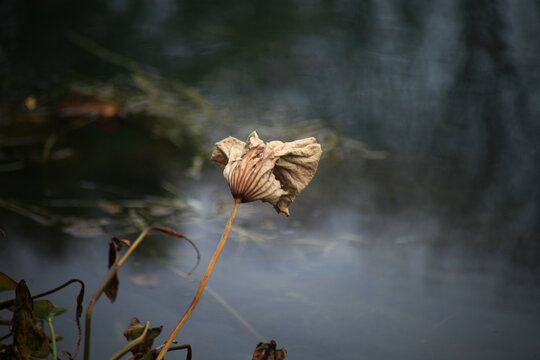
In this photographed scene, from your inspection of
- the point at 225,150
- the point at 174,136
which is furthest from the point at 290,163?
the point at 174,136

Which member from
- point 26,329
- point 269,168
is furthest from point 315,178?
point 26,329

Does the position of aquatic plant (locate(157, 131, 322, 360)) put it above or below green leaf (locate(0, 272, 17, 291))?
above

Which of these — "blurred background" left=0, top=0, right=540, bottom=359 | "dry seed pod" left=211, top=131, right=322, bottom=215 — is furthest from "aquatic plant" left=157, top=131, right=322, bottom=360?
"blurred background" left=0, top=0, right=540, bottom=359

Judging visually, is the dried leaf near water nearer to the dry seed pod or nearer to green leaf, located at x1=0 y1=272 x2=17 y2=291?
the dry seed pod

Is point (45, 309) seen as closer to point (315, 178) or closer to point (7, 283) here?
point (7, 283)

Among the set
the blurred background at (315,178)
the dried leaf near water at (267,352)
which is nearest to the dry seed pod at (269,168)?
the dried leaf near water at (267,352)
